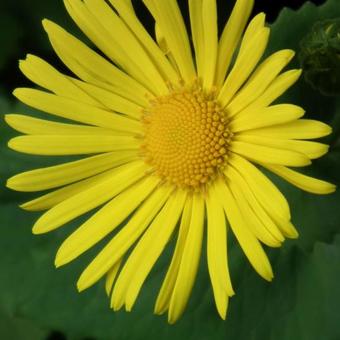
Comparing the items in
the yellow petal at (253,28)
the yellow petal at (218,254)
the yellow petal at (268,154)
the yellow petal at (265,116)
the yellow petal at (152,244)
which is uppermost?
the yellow petal at (253,28)

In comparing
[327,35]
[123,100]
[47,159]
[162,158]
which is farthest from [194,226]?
[47,159]

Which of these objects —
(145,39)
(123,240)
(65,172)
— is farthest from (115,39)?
(123,240)

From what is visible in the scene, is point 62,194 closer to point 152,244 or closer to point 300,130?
point 152,244

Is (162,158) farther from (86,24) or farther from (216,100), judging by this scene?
(86,24)

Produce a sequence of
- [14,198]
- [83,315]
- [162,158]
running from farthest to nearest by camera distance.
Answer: [14,198]
[83,315]
[162,158]

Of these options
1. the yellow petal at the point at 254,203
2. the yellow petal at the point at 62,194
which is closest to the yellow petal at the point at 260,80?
the yellow petal at the point at 254,203

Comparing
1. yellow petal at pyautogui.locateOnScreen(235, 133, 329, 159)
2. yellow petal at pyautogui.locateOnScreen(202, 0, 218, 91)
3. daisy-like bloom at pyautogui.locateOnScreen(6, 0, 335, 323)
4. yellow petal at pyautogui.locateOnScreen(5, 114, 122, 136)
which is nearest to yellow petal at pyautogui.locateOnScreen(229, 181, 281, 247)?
daisy-like bloom at pyautogui.locateOnScreen(6, 0, 335, 323)

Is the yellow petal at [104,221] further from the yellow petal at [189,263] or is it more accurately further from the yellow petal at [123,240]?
the yellow petal at [189,263]
